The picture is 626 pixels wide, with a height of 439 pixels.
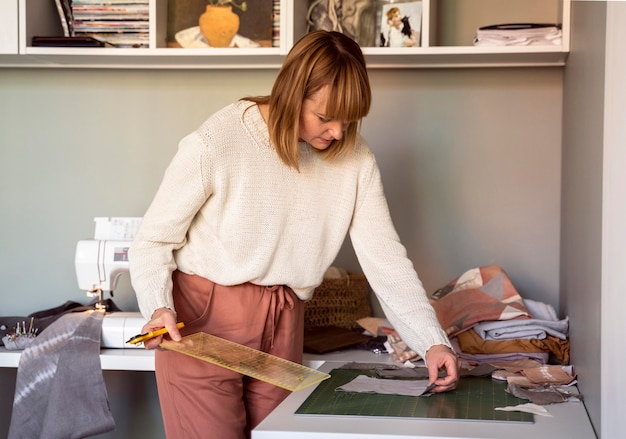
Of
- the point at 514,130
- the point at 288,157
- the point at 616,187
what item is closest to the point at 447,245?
the point at 514,130

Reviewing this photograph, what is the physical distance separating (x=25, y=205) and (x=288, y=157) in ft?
4.90

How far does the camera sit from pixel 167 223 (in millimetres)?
1859

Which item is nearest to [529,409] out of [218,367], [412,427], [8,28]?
[412,427]

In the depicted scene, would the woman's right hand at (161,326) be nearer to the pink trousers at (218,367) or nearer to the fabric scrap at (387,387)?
the pink trousers at (218,367)

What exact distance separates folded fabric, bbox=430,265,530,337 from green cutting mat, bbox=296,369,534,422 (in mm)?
445

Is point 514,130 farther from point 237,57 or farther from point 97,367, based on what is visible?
point 97,367

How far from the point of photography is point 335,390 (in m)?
1.91

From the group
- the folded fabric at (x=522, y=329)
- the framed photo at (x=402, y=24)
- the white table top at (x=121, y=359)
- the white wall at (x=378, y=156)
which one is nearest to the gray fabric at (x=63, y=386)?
the white table top at (x=121, y=359)

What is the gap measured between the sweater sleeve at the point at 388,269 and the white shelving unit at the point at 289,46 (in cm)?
67

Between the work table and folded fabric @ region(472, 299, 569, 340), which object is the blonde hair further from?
folded fabric @ region(472, 299, 569, 340)

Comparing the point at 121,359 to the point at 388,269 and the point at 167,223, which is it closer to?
the point at 167,223

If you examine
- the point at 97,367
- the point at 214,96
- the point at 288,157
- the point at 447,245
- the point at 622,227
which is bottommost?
the point at 97,367

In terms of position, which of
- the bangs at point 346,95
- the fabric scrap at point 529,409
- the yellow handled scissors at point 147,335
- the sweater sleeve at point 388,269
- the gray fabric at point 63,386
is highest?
the bangs at point 346,95

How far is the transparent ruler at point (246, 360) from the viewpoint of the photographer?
1666 mm
